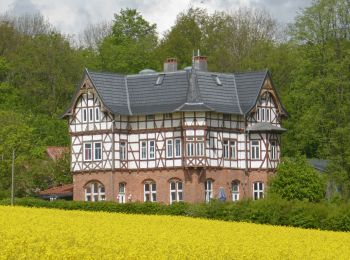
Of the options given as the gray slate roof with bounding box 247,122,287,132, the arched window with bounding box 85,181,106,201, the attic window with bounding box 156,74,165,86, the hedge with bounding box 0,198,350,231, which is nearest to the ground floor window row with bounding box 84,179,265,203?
the arched window with bounding box 85,181,106,201

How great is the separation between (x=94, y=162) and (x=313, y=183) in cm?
1766

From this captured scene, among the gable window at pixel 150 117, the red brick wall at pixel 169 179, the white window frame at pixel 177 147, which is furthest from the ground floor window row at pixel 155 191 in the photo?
the gable window at pixel 150 117

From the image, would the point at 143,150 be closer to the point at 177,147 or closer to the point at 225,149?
the point at 177,147

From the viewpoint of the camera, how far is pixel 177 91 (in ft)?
311

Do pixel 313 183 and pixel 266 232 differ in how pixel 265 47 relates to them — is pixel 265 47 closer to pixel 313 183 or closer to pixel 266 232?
pixel 313 183

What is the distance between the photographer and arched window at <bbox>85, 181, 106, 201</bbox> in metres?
94.5

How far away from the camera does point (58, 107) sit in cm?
12762

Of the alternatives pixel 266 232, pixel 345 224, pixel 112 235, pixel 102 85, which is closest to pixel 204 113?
pixel 102 85

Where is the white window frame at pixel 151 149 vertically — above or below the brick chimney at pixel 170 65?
below

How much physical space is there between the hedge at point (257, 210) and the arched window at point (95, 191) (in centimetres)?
1412

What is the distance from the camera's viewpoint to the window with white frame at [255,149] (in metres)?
95.4

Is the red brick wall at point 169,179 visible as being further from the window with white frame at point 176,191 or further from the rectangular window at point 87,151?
the rectangular window at point 87,151

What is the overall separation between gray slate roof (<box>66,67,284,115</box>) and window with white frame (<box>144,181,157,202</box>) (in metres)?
5.60

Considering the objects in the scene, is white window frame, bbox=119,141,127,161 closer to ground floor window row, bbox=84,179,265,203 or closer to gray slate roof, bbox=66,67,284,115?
ground floor window row, bbox=84,179,265,203
